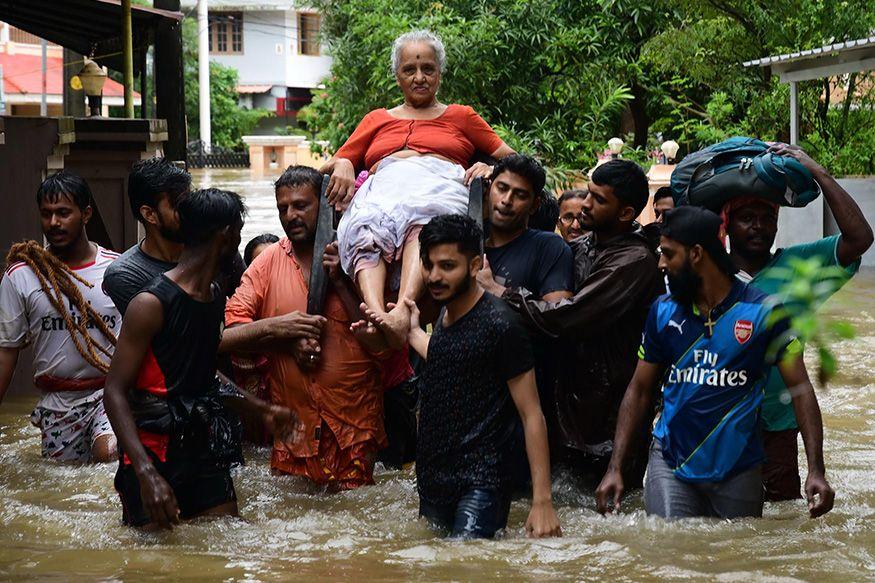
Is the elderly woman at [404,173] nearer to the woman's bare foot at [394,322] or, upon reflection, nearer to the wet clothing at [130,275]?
the woman's bare foot at [394,322]

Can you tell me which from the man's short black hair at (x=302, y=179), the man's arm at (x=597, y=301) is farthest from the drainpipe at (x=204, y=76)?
the man's arm at (x=597, y=301)

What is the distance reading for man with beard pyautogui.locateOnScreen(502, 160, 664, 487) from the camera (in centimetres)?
602

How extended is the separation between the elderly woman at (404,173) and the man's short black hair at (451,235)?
2.41ft

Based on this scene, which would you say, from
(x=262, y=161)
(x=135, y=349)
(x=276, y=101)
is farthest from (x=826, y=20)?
(x=276, y=101)

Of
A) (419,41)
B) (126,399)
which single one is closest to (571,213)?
(419,41)

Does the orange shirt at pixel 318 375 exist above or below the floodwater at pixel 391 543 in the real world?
above

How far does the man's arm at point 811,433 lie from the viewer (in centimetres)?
518

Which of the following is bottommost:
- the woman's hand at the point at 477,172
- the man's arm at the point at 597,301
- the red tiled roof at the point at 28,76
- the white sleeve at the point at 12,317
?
the white sleeve at the point at 12,317

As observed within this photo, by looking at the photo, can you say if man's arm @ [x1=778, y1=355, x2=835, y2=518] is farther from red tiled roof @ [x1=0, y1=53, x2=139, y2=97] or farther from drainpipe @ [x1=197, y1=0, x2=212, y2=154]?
drainpipe @ [x1=197, y1=0, x2=212, y2=154]

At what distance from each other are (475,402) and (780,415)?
5.02 ft

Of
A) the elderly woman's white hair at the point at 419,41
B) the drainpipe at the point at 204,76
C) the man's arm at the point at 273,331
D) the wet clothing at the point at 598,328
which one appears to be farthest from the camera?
the drainpipe at the point at 204,76

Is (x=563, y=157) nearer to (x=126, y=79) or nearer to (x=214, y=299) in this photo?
(x=126, y=79)

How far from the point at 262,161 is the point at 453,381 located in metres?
38.0

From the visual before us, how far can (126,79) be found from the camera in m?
11.9
